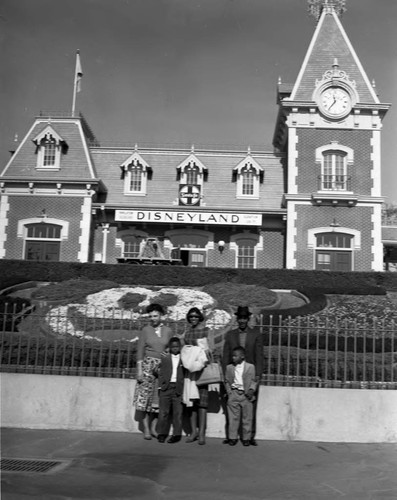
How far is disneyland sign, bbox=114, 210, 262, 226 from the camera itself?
28469 mm

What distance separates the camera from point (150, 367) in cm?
823

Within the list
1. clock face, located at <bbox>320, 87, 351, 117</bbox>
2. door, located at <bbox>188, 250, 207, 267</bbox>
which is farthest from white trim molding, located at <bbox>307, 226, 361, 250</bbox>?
clock face, located at <bbox>320, 87, 351, 117</bbox>

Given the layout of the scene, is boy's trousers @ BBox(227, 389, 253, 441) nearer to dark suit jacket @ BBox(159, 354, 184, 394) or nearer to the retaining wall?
the retaining wall

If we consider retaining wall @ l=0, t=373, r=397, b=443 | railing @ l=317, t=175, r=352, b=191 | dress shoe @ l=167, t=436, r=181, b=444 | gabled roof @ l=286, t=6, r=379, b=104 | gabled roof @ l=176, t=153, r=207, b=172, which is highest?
gabled roof @ l=286, t=6, r=379, b=104

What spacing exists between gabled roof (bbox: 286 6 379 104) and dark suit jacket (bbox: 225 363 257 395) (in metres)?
22.9

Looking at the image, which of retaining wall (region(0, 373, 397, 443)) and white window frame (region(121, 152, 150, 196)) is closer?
retaining wall (region(0, 373, 397, 443))

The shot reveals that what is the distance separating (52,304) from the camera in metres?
18.0

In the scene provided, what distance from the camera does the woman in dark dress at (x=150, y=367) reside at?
8109mm

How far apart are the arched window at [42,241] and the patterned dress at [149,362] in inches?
839

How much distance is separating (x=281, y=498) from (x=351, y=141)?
2544cm

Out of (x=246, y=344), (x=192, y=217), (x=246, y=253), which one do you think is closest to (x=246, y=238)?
(x=246, y=253)

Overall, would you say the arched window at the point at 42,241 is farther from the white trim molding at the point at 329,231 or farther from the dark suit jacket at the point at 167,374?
the dark suit jacket at the point at 167,374

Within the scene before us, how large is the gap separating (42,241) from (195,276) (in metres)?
10.4

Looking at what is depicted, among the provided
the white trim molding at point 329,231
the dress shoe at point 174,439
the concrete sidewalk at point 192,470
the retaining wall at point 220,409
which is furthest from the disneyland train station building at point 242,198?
the concrete sidewalk at point 192,470
